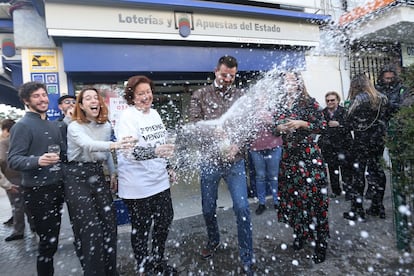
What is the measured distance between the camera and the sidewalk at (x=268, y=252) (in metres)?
2.91

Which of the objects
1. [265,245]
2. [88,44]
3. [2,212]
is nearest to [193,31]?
[88,44]

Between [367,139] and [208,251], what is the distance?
2.57 meters

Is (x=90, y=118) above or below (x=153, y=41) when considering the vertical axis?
below

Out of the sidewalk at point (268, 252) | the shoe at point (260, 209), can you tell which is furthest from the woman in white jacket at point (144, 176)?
the shoe at point (260, 209)

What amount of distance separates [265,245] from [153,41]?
4152mm

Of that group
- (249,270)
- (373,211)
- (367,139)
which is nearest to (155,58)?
(367,139)

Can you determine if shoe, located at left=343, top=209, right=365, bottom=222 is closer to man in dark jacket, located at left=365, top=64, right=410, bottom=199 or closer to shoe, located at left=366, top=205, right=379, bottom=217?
shoe, located at left=366, top=205, right=379, bottom=217

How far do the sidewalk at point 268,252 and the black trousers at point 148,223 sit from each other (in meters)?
0.33

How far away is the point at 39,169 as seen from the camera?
8.94 ft

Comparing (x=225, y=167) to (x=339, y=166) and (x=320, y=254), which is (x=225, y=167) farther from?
(x=339, y=166)

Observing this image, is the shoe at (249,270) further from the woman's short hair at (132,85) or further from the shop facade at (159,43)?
the shop facade at (159,43)

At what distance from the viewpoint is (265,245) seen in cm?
350

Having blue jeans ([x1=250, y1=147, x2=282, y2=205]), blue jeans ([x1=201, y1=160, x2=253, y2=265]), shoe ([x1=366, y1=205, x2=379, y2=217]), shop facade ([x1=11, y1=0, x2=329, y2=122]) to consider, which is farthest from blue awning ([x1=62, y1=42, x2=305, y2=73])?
shoe ([x1=366, y1=205, x2=379, y2=217])

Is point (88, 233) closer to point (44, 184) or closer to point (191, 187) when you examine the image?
point (44, 184)
